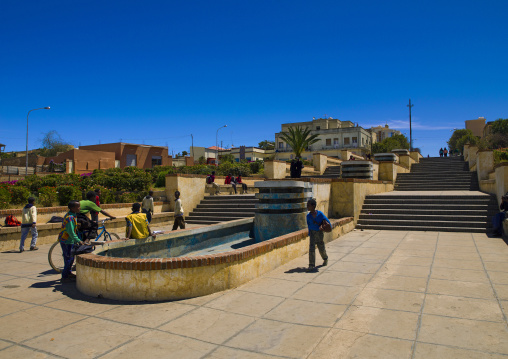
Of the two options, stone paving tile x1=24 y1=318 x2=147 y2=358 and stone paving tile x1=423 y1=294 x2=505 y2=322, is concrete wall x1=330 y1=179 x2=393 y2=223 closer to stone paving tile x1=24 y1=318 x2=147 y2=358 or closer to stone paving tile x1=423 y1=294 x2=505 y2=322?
stone paving tile x1=423 y1=294 x2=505 y2=322

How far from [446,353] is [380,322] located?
2.77 feet

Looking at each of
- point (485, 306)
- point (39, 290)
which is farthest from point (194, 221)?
point (485, 306)

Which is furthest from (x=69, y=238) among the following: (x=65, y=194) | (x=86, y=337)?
(x=65, y=194)

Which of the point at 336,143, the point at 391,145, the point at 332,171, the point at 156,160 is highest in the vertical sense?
the point at 336,143

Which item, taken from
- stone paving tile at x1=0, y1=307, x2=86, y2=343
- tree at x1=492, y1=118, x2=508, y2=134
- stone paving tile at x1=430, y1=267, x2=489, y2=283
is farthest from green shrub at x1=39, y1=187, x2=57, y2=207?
tree at x1=492, y1=118, x2=508, y2=134

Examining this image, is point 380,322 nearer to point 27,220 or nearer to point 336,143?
point 27,220

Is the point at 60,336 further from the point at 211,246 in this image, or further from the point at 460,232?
the point at 460,232

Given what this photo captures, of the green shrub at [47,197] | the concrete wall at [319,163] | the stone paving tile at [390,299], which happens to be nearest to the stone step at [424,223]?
the stone paving tile at [390,299]

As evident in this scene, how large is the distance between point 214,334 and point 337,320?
145 centimetres

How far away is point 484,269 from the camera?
643 centimetres

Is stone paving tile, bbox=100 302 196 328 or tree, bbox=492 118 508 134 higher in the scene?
tree, bbox=492 118 508 134

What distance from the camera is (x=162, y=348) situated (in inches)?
138

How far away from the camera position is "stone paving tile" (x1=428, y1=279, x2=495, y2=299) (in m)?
5.04

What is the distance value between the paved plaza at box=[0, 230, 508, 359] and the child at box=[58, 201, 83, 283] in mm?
232
